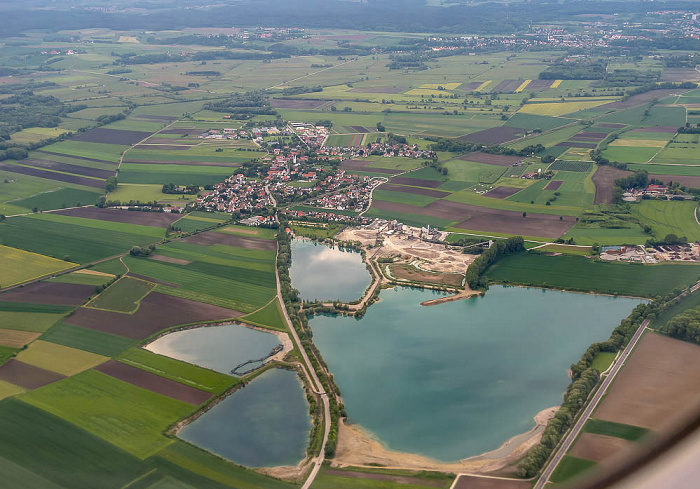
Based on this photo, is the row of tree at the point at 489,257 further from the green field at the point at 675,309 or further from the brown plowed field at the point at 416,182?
the brown plowed field at the point at 416,182

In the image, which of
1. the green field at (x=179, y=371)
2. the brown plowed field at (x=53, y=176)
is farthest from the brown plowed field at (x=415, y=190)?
the green field at (x=179, y=371)

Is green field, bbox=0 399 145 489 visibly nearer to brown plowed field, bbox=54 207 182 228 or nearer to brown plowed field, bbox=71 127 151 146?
brown plowed field, bbox=54 207 182 228

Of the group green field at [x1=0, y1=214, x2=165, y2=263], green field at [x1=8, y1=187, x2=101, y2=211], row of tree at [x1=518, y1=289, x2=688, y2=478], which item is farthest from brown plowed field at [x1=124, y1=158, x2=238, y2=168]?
row of tree at [x1=518, y1=289, x2=688, y2=478]

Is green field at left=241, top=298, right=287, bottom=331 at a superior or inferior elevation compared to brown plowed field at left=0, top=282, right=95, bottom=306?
inferior

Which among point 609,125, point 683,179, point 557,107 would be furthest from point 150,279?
point 557,107

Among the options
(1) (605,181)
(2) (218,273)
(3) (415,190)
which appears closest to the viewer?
(2) (218,273)

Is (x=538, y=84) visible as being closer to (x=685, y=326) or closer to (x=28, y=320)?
(x=685, y=326)

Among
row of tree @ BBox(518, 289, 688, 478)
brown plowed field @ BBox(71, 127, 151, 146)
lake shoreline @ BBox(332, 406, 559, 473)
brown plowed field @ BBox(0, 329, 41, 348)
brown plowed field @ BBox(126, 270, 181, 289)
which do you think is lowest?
lake shoreline @ BBox(332, 406, 559, 473)
